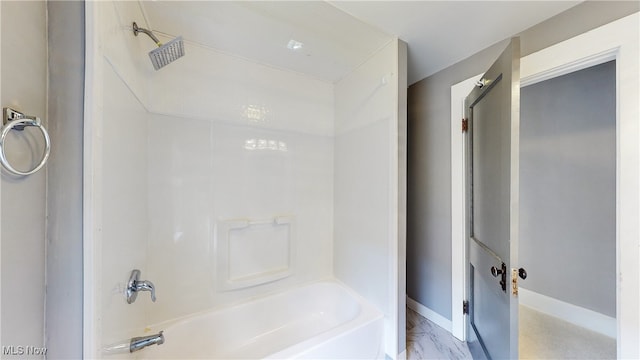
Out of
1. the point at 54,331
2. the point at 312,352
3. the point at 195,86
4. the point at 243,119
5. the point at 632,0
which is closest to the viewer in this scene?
the point at 54,331

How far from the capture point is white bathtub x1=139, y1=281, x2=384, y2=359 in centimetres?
140

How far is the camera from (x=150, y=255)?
5.00 feet

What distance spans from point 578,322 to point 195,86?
392cm

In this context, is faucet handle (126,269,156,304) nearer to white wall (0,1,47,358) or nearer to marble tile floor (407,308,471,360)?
white wall (0,1,47,358)

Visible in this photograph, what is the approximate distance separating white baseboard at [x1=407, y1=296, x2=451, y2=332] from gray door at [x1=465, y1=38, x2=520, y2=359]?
25 cm

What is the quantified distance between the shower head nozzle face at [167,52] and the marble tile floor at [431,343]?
8.34ft

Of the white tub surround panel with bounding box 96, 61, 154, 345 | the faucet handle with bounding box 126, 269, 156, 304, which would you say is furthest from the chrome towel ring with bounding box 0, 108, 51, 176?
the faucet handle with bounding box 126, 269, 156, 304

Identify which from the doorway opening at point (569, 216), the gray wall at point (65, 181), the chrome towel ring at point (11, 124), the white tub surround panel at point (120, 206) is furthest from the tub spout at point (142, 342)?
the doorway opening at point (569, 216)

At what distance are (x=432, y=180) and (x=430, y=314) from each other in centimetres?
127

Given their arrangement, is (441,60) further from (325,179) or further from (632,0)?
(325,179)

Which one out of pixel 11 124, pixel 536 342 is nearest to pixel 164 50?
pixel 11 124

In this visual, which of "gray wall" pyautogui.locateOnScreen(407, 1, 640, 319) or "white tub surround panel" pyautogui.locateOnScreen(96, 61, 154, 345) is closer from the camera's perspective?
"white tub surround panel" pyautogui.locateOnScreen(96, 61, 154, 345)

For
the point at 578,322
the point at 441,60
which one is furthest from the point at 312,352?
the point at 578,322

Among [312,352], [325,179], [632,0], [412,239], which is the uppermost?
[632,0]
